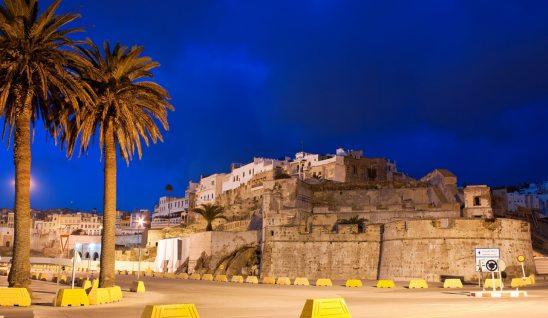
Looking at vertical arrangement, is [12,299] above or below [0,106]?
below

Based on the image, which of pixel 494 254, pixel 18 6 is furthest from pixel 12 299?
pixel 494 254

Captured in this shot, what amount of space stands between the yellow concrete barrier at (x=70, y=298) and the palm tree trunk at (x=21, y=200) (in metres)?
1.43

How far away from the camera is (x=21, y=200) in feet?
58.9

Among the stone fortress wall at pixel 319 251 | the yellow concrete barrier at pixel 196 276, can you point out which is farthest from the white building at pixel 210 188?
the stone fortress wall at pixel 319 251

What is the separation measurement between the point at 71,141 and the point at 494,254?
18.8 metres

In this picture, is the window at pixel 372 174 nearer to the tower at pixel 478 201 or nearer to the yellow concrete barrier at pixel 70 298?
the tower at pixel 478 201

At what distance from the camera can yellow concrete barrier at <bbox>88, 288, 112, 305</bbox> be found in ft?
60.4

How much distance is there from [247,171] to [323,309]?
3338 inches

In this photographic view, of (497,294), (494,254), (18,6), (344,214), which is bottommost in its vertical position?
(497,294)

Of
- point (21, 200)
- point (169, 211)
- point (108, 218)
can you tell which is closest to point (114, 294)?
point (108, 218)

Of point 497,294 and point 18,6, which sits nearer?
point 18,6

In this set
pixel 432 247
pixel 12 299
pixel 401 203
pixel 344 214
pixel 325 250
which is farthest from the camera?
pixel 401 203

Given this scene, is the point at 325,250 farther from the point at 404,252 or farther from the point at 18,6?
the point at 18,6

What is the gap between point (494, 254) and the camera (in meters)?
22.5
